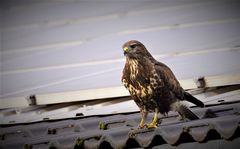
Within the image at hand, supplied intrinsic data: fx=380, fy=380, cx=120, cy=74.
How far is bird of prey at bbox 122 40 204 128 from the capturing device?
7.27ft

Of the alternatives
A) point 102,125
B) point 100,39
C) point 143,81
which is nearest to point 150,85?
point 143,81

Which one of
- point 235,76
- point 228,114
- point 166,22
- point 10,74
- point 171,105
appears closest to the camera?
point 228,114

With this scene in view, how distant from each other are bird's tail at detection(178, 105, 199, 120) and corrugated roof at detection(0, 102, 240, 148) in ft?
0.13

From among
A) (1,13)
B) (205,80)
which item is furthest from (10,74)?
(205,80)

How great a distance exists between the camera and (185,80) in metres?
2.51

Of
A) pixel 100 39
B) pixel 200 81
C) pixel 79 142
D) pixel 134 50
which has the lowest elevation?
pixel 79 142

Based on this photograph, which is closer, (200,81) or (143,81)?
(143,81)

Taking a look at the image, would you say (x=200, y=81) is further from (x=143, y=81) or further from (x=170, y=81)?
(x=143, y=81)

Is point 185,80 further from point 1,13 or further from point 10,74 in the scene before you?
point 1,13

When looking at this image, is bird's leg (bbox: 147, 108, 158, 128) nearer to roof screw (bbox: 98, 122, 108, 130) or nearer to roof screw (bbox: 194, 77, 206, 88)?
roof screw (bbox: 98, 122, 108, 130)

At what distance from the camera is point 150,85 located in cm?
221

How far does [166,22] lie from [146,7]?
0.63ft

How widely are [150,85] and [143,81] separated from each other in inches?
1.9

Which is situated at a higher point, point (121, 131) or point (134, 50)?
point (134, 50)
